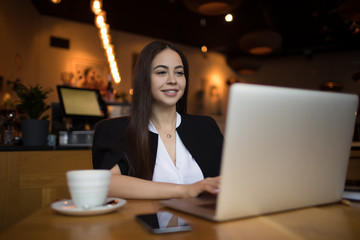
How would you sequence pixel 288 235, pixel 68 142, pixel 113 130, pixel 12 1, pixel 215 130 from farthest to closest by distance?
1. pixel 12 1
2. pixel 68 142
3. pixel 215 130
4. pixel 113 130
5. pixel 288 235

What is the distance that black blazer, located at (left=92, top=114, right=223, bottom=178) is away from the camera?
58.0 inches

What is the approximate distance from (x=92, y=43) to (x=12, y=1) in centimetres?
225

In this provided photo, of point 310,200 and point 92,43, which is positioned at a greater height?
point 92,43

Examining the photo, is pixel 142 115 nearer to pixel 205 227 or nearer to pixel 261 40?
pixel 205 227

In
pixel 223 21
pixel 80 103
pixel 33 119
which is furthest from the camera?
pixel 223 21

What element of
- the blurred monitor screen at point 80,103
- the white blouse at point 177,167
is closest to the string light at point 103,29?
the blurred monitor screen at point 80,103

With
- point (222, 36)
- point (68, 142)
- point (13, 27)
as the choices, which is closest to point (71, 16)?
point (13, 27)

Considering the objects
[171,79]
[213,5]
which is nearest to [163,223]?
[171,79]

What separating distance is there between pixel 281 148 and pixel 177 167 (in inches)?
35.7

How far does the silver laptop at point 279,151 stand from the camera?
68 cm

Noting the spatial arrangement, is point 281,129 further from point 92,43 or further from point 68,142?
point 92,43

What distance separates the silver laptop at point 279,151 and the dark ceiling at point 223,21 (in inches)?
170

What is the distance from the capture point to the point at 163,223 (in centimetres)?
72

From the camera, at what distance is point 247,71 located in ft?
21.8
